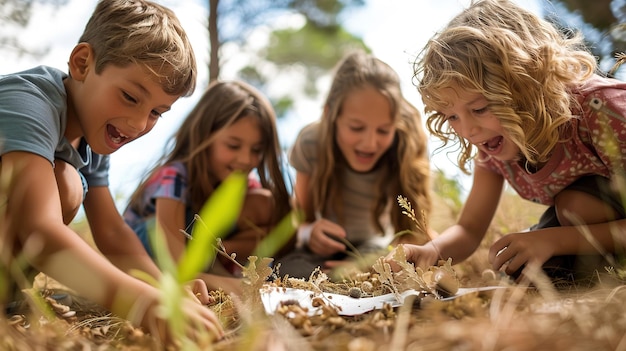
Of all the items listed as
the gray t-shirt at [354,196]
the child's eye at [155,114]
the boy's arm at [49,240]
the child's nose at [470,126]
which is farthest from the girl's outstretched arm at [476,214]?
the boy's arm at [49,240]

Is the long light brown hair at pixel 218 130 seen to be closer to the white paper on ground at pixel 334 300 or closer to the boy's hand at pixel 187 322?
the white paper on ground at pixel 334 300

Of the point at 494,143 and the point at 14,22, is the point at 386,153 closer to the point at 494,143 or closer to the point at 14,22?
the point at 494,143

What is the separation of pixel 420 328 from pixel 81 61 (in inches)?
41.0

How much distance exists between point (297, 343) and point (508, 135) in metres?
0.83

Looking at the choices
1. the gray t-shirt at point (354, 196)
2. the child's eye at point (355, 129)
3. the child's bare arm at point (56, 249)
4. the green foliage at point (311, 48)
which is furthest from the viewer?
the green foliage at point (311, 48)

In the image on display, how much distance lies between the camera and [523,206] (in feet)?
7.85

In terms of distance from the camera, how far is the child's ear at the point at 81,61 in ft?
4.63

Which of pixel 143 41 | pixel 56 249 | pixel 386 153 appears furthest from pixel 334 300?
pixel 386 153

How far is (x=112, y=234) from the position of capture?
64.6 inches

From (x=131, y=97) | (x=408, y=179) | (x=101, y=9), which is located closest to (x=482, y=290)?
(x=131, y=97)

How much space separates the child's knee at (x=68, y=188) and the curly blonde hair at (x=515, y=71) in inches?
34.7

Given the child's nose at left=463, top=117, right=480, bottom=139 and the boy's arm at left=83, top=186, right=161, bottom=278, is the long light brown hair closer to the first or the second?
the boy's arm at left=83, top=186, right=161, bottom=278

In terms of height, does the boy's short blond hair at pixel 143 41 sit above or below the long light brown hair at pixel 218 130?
above

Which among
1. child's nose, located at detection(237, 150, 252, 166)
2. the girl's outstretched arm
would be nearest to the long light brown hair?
child's nose, located at detection(237, 150, 252, 166)
